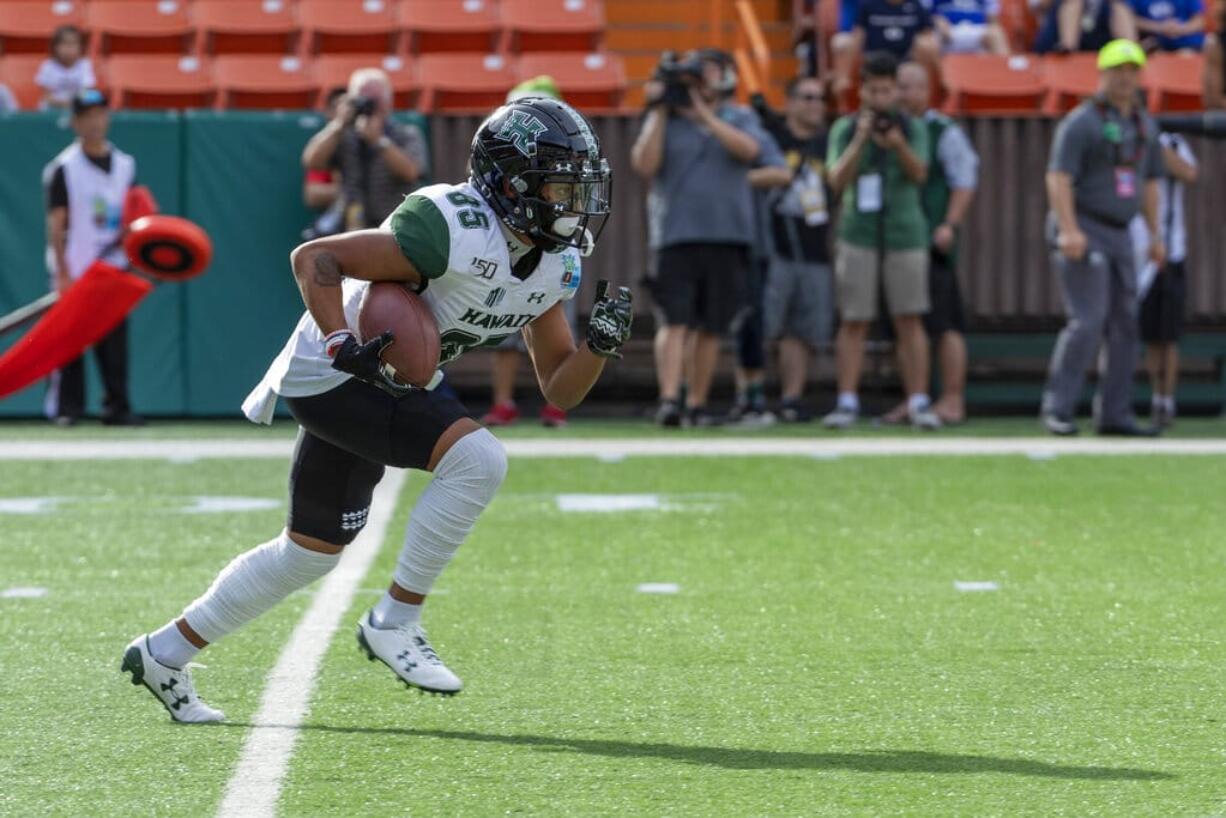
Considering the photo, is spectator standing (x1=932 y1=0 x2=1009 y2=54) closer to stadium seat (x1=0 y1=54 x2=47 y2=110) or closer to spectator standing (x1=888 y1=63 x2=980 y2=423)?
spectator standing (x1=888 y1=63 x2=980 y2=423)

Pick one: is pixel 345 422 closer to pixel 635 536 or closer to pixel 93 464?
pixel 635 536

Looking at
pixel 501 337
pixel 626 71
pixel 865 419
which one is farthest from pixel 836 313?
pixel 501 337

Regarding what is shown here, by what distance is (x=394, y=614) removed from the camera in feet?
15.5

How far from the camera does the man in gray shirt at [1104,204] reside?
34.8 feet

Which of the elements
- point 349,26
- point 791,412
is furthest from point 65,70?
point 791,412

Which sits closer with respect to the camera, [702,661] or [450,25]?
[702,661]

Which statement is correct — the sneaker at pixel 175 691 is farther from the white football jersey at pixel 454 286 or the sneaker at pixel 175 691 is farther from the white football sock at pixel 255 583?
the white football jersey at pixel 454 286

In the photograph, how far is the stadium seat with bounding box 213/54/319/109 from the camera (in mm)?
14289

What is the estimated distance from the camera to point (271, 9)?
49.3 feet

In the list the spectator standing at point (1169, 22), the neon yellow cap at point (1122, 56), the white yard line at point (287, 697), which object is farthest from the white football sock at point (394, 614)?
the spectator standing at point (1169, 22)

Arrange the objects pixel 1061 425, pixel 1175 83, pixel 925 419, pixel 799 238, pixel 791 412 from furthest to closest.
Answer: pixel 1175 83 < pixel 791 412 < pixel 799 238 < pixel 925 419 < pixel 1061 425

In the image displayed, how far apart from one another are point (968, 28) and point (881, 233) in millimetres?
3869

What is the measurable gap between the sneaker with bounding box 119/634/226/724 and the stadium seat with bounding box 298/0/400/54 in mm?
10847

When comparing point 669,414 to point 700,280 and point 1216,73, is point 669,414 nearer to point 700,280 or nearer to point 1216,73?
point 700,280
